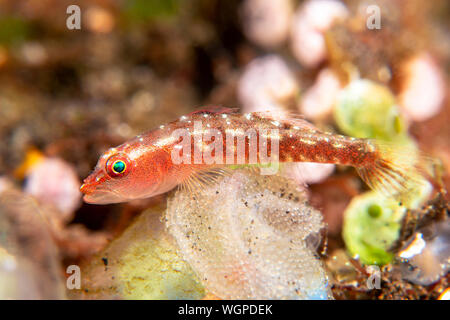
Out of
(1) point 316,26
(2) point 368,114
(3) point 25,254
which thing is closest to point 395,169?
(2) point 368,114

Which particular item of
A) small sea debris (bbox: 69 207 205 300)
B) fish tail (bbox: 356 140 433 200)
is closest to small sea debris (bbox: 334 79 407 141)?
fish tail (bbox: 356 140 433 200)

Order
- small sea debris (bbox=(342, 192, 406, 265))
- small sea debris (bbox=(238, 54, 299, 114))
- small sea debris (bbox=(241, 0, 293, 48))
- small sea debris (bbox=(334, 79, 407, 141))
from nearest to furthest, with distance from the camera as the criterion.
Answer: small sea debris (bbox=(342, 192, 406, 265)) → small sea debris (bbox=(334, 79, 407, 141)) → small sea debris (bbox=(238, 54, 299, 114)) → small sea debris (bbox=(241, 0, 293, 48))

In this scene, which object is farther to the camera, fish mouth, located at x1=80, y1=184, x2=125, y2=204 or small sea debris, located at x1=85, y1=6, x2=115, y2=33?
small sea debris, located at x1=85, y1=6, x2=115, y2=33

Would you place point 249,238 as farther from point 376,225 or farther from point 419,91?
point 419,91

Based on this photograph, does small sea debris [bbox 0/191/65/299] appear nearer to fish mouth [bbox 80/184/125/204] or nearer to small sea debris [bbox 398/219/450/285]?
fish mouth [bbox 80/184/125/204]

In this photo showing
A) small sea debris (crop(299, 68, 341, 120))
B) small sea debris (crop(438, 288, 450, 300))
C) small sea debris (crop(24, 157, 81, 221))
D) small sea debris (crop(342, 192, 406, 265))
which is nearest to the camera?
small sea debris (crop(438, 288, 450, 300))

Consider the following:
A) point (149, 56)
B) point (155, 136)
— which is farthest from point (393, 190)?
point (149, 56)
